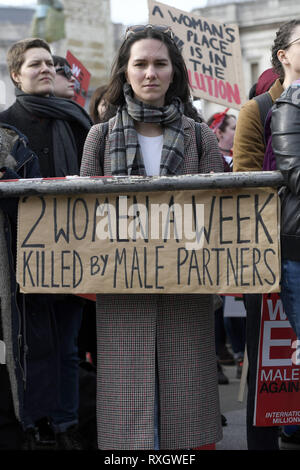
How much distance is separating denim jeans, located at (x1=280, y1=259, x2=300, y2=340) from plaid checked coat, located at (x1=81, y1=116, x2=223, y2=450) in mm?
394

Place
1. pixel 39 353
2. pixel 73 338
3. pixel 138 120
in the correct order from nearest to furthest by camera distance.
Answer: pixel 138 120, pixel 39 353, pixel 73 338

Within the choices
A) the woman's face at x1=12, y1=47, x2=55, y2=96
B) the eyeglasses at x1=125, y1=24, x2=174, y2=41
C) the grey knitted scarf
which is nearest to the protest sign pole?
the grey knitted scarf

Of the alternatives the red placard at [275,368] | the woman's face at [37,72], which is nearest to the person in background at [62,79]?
the woman's face at [37,72]

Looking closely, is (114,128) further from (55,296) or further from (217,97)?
(217,97)

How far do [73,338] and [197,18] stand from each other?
9.53 ft

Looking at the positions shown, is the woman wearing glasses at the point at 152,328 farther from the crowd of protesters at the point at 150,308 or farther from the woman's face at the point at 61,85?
the woman's face at the point at 61,85

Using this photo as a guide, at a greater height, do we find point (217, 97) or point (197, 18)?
point (197, 18)

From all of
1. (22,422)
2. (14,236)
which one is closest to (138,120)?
(14,236)

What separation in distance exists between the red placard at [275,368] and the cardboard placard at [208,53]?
279 cm

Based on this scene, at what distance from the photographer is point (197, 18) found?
6098 millimetres

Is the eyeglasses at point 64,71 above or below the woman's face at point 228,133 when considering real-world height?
above

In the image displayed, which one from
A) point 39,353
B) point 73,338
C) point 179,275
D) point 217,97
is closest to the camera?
point 179,275

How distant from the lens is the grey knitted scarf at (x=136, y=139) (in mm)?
3232

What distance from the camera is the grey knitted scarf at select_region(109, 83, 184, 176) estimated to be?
323 centimetres
